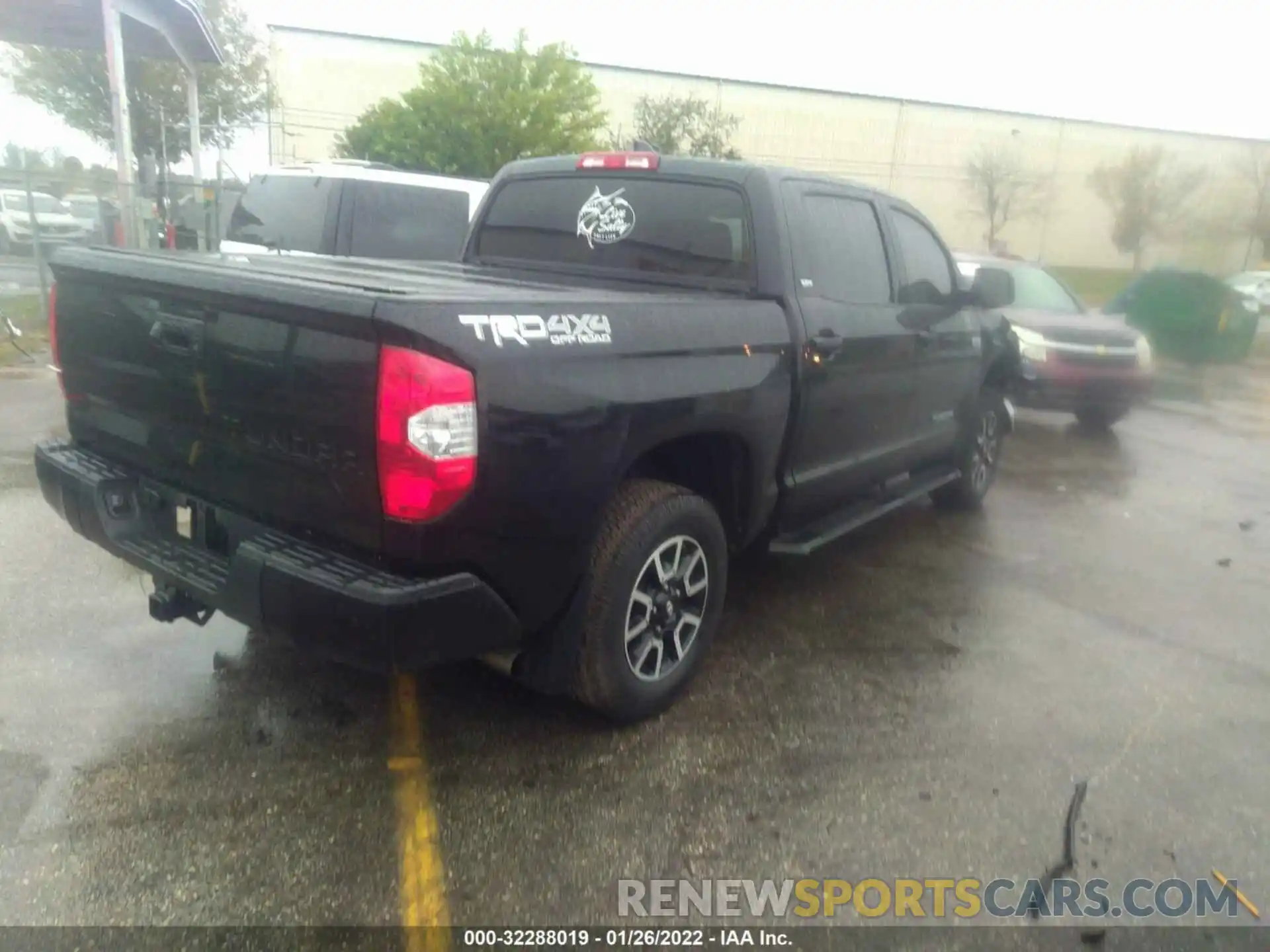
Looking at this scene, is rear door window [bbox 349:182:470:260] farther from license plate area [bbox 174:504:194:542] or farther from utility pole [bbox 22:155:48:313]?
license plate area [bbox 174:504:194:542]

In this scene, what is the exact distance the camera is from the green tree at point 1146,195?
96.6ft

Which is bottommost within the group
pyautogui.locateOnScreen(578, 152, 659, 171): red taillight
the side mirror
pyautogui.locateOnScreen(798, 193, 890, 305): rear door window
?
the side mirror

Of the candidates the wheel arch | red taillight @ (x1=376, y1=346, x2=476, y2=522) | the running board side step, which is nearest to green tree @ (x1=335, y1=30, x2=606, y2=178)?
the running board side step

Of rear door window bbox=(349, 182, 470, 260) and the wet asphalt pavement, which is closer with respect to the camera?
the wet asphalt pavement

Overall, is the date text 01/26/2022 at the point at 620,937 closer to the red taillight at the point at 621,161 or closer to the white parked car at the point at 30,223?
the red taillight at the point at 621,161

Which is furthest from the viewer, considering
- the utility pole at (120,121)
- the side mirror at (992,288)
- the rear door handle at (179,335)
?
the utility pole at (120,121)

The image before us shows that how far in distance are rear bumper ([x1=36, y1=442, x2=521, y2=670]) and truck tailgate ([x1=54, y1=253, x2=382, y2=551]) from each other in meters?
0.09

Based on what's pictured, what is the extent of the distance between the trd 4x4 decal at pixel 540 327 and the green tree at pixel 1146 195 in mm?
28320

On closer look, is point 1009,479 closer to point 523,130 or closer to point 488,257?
point 488,257

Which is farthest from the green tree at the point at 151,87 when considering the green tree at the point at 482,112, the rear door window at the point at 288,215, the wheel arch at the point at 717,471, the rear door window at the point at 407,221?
the wheel arch at the point at 717,471

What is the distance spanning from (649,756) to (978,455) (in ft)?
12.9

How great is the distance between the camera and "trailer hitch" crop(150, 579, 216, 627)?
10.7ft

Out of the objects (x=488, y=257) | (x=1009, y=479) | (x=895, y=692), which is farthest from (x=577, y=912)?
(x=1009, y=479)

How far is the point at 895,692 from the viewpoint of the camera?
397cm
